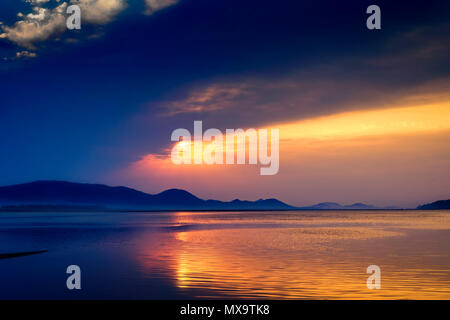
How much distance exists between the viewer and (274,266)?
95.3ft
